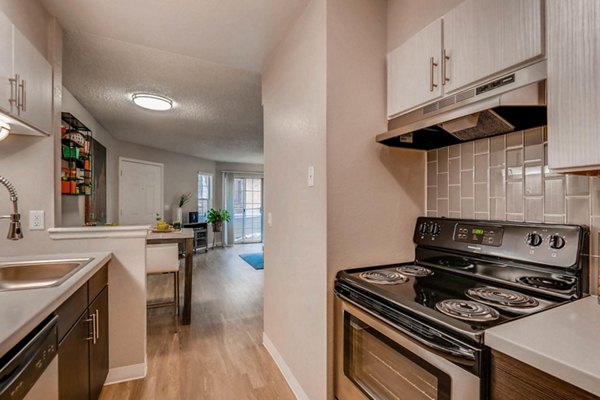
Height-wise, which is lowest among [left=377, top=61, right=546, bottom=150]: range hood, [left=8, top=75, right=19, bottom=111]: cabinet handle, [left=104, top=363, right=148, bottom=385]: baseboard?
[left=104, top=363, right=148, bottom=385]: baseboard

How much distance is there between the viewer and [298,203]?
184 centimetres

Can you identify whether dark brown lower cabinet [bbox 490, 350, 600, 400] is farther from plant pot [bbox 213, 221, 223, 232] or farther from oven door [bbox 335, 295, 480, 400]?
plant pot [bbox 213, 221, 223, 232]

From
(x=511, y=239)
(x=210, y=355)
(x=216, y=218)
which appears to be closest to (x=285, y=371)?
(x=210, y=355)

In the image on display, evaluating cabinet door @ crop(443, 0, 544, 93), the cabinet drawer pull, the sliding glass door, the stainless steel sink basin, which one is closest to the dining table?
the stainless steel sink basin

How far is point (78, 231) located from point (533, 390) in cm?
236

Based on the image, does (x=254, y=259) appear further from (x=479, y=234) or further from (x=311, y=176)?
(x=479, y=234)

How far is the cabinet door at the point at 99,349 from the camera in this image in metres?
1.61

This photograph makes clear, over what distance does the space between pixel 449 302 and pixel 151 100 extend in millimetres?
3387

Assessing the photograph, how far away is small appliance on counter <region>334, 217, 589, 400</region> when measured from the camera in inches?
34.1

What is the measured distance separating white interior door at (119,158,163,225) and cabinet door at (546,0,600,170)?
19.6 ft

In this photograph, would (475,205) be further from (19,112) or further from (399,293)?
(19,112)

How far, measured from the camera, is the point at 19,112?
144 centimetres

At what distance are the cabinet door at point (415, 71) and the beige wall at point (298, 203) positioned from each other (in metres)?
0.39

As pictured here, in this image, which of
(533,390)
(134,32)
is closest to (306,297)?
(533,390)
